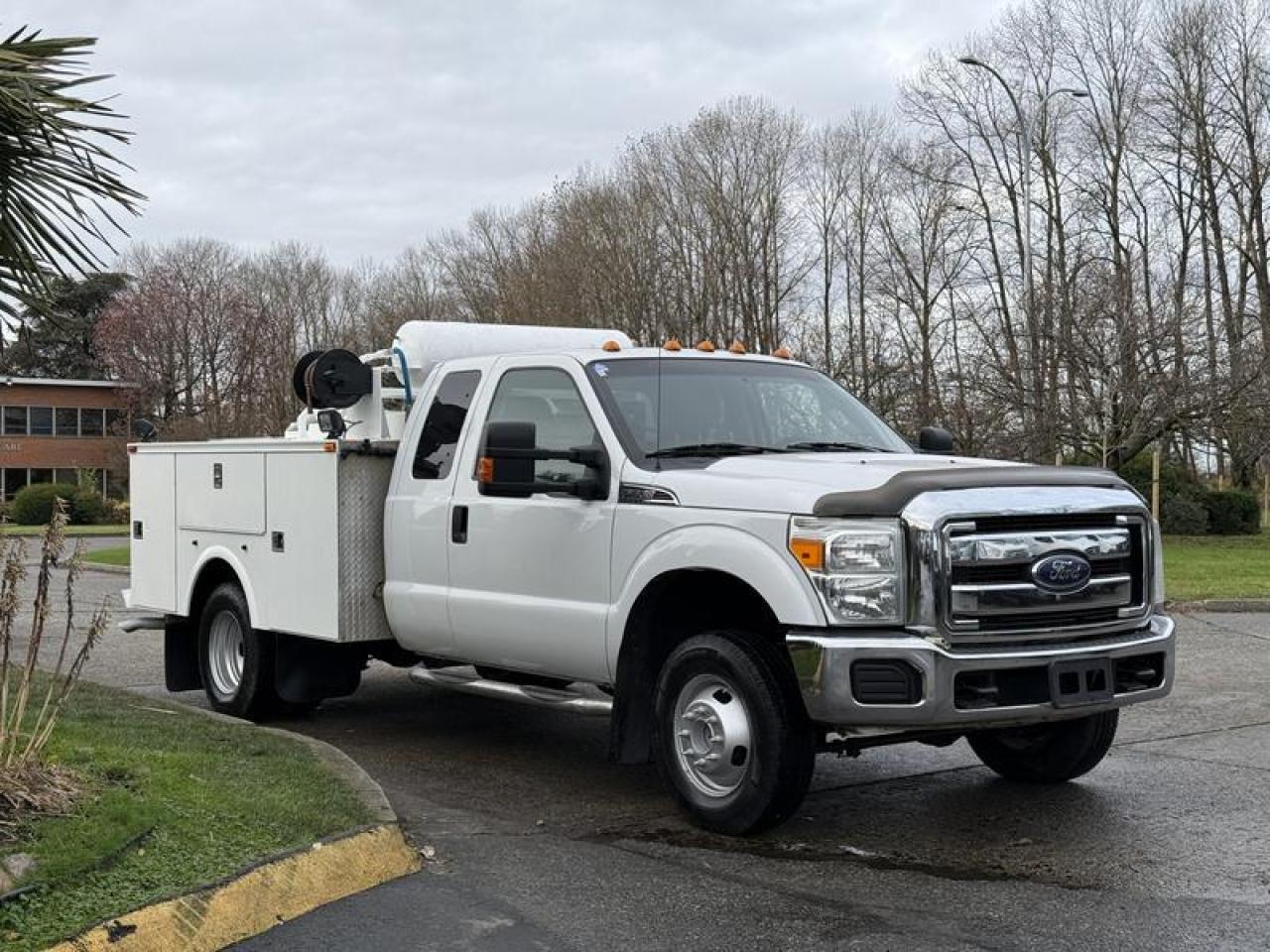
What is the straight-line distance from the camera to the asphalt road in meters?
5.12

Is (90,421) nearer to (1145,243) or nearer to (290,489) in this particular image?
(1145,243)

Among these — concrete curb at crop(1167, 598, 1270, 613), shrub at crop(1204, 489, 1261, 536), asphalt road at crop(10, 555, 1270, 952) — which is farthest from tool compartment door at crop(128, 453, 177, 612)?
shrub at crop(1204, 489, 1261, 536)

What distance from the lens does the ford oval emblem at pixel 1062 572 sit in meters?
6.08

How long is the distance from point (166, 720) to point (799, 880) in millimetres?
4350

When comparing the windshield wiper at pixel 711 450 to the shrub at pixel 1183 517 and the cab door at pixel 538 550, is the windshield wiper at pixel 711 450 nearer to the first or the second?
the cab door at pixel 538 550

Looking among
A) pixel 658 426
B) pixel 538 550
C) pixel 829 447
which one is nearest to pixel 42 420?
pixel 538 550

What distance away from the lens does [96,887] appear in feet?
16.5

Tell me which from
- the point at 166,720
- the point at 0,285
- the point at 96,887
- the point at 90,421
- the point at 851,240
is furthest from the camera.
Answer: the point at 90,421

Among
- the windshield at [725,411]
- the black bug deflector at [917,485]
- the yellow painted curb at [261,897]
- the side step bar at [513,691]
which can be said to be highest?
the windshield at [725,411]

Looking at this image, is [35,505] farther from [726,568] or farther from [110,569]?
[726,568]

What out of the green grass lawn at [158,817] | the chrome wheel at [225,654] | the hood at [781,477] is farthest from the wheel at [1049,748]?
the chrome wheel at [225,654]

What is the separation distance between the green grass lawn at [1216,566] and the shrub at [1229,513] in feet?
1.55

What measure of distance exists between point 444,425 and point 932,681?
3.42 metres

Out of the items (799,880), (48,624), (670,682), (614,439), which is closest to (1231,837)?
(799,880)
